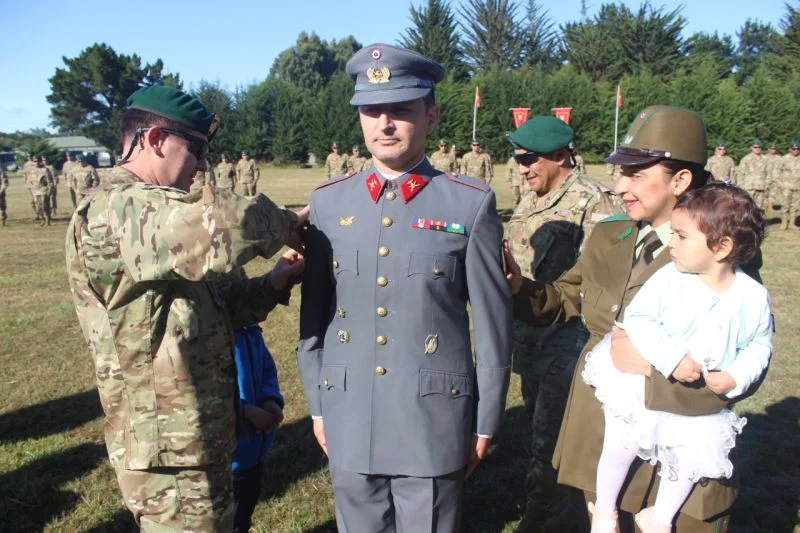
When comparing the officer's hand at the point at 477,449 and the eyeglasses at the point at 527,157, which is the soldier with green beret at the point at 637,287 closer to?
the officer's hand at the point at 477,449

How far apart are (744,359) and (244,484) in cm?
227

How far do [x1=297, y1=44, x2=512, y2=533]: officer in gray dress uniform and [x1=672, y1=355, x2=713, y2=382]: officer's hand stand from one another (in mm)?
540

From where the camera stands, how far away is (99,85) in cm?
5459

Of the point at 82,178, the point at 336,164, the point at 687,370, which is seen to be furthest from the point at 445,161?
the point at 687,370

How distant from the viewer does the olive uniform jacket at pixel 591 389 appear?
2146 mm

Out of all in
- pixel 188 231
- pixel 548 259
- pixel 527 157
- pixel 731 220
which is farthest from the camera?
pixel 527 157

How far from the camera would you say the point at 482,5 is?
5834 centimetres

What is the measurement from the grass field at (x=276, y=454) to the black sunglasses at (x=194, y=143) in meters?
2.32

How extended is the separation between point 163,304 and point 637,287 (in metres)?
1.67

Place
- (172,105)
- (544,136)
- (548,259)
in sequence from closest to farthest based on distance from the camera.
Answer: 1. (172,105)
2. (548,259)
3. (544,136)

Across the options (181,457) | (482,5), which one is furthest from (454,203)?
(482,5)

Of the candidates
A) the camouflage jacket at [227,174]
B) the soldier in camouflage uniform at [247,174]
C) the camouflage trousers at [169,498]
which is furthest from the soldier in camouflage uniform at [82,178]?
the camouflage trousers at [169,498]

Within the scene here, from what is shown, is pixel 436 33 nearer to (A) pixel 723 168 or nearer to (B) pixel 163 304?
(A) pixel 723 168

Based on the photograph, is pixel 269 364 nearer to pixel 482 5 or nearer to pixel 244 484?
pixel 244 484
